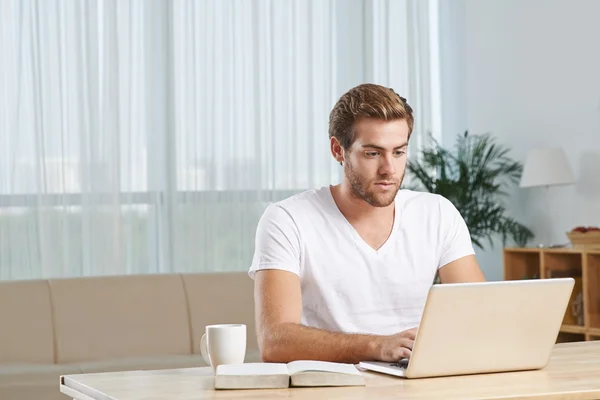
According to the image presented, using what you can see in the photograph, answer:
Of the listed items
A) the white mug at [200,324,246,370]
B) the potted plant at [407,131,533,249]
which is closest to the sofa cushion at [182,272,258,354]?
the potted plant at [407,131,533,249]

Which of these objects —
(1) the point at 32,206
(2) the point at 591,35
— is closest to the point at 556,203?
(2) the point at 591,35

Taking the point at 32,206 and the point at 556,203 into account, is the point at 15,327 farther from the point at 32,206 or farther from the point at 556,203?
the point at 556,203

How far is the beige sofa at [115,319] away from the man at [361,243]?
182 centimetres

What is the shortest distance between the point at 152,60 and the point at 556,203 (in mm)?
2472

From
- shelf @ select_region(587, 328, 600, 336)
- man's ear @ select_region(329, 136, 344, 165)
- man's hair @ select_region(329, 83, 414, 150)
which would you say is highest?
man's hair @ select_region(329, 83, 414, 150)

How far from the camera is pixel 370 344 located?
6.81 feet

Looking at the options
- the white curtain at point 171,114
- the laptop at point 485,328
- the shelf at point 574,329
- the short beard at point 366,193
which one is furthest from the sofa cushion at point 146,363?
the laptop at point 485,328

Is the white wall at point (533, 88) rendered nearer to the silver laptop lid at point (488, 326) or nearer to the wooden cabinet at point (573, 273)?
the wooden cabinet at point (573, 273)

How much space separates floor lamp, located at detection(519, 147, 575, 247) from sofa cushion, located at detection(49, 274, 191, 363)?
201 centimetres

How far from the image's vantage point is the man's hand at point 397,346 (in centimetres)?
198

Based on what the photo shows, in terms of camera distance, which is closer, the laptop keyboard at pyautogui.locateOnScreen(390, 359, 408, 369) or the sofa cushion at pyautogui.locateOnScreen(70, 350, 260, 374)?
the laptop keyboard at pyautogui.locateOnScreen(390, 359, 408, 369)

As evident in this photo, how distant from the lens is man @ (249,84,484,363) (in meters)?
2.39

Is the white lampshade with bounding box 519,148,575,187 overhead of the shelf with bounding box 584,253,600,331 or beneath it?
overhead

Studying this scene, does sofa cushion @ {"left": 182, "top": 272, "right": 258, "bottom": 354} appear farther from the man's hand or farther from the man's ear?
the man's hand
